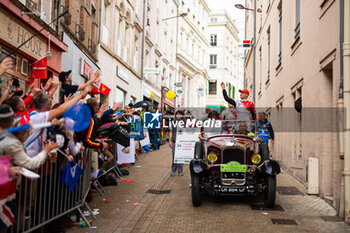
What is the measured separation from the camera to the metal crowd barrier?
169 inches

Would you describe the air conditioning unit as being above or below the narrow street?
above

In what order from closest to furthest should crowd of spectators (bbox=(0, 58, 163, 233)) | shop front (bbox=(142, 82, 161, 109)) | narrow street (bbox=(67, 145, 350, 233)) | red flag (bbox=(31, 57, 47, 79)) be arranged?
crowd of spectators (bbox=(0, 58, 163, 233))
narrow street (bbox=(67, 145, 350, 233))
red flag (bbox=(31, 57, 47, 79))
shop front (bbox=(142, 82, 161, 109))

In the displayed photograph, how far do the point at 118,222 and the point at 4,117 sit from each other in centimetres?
282

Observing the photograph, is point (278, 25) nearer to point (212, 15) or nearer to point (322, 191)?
point (322, 191)

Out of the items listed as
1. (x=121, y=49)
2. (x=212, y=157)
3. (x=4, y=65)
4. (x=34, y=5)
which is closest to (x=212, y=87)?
(x=121, y=49)

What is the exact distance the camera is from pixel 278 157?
1508 centimetres

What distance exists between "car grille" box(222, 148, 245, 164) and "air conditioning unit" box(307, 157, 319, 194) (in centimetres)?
212

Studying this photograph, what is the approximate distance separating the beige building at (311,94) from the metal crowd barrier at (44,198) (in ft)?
14.7

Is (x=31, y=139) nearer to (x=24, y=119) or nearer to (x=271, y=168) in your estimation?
(x=24, y=119)

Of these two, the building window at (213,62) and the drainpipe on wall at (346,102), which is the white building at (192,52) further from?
the drainpipe on wall at (346,102)

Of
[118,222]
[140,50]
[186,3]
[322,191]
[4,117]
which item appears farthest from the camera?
[186,3]

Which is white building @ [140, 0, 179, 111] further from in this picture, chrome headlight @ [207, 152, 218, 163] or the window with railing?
the window with railing

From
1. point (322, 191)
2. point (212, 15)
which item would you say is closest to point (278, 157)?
point (322, 191)

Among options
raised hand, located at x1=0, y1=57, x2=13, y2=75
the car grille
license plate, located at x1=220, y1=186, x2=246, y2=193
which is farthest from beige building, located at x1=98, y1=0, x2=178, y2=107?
raised hand, located at x1=0, y1=57, x2=13, y2=75
